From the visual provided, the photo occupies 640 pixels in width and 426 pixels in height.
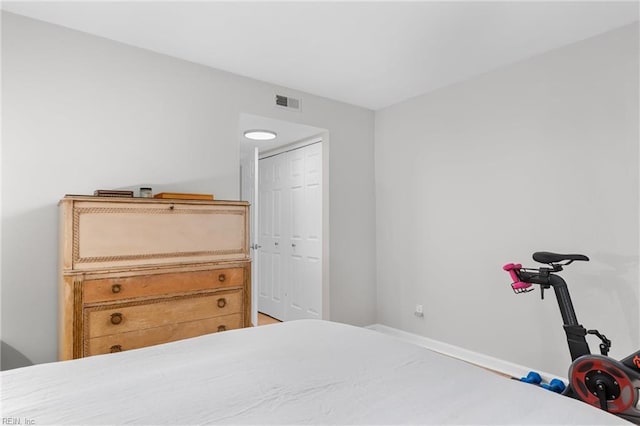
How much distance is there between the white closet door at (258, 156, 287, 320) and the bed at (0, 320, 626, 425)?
147 inches

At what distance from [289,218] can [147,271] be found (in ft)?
8.68

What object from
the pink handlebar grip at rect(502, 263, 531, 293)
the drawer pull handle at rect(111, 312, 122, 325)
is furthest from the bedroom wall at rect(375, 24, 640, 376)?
the drawer pull handle at rect(111, 312, 122, 325)

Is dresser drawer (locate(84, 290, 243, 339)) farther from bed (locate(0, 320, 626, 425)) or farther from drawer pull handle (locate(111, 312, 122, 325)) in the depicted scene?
bed (locate(0, 320, 626, 425))

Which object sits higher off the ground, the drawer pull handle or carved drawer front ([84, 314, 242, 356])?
the drawer pull handle

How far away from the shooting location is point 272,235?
17.3 ft

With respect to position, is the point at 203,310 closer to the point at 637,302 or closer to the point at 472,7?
the point at 472,7

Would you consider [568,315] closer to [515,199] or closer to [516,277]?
[516,277]

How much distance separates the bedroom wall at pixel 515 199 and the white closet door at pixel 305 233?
0.71 m

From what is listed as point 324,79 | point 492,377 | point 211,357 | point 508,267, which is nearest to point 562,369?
point 508,267

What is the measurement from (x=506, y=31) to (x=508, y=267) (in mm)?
1658

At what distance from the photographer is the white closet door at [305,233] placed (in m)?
4.34

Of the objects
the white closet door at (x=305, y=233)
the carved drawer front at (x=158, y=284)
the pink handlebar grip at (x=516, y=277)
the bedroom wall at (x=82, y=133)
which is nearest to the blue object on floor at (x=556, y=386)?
the pink handlebar grip at (x=516, y=277)

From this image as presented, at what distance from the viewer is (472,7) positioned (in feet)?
7.81

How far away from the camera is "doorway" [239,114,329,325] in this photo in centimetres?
399
